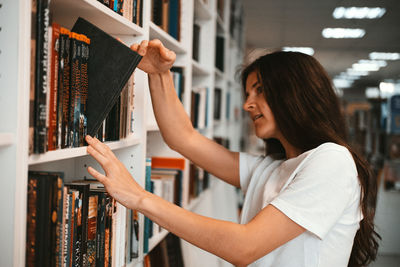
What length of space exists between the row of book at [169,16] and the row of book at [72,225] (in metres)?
0.71

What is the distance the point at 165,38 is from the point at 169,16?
0.19 m

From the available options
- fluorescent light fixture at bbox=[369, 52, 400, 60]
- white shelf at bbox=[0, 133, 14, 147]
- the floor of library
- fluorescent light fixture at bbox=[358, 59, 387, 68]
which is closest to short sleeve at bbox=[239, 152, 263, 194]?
white shelf at bbox=[0, 133, 14, 147]

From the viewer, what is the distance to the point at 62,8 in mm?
910

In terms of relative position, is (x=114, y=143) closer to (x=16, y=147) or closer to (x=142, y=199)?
(x=142, y=199)

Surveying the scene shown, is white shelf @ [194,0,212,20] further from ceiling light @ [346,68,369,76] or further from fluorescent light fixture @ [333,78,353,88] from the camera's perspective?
fluorescent light fixture @ [333,78,353,88]

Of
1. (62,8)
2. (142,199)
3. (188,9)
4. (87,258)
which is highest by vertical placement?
(188,9)

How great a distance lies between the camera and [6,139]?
23.3 inches

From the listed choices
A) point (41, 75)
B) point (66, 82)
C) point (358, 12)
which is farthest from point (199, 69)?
point (358, 12)

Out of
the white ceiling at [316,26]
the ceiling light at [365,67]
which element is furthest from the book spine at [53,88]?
the ceiling light at [365,67]

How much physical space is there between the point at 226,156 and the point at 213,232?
25.1 inches

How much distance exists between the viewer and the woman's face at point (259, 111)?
4.19 feet

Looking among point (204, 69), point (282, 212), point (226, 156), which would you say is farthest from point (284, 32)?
point (282, 212)

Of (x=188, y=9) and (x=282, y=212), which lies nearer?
(x=282, y=212)

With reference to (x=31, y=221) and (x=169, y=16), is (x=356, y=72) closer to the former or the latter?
(x=169, y=16)
